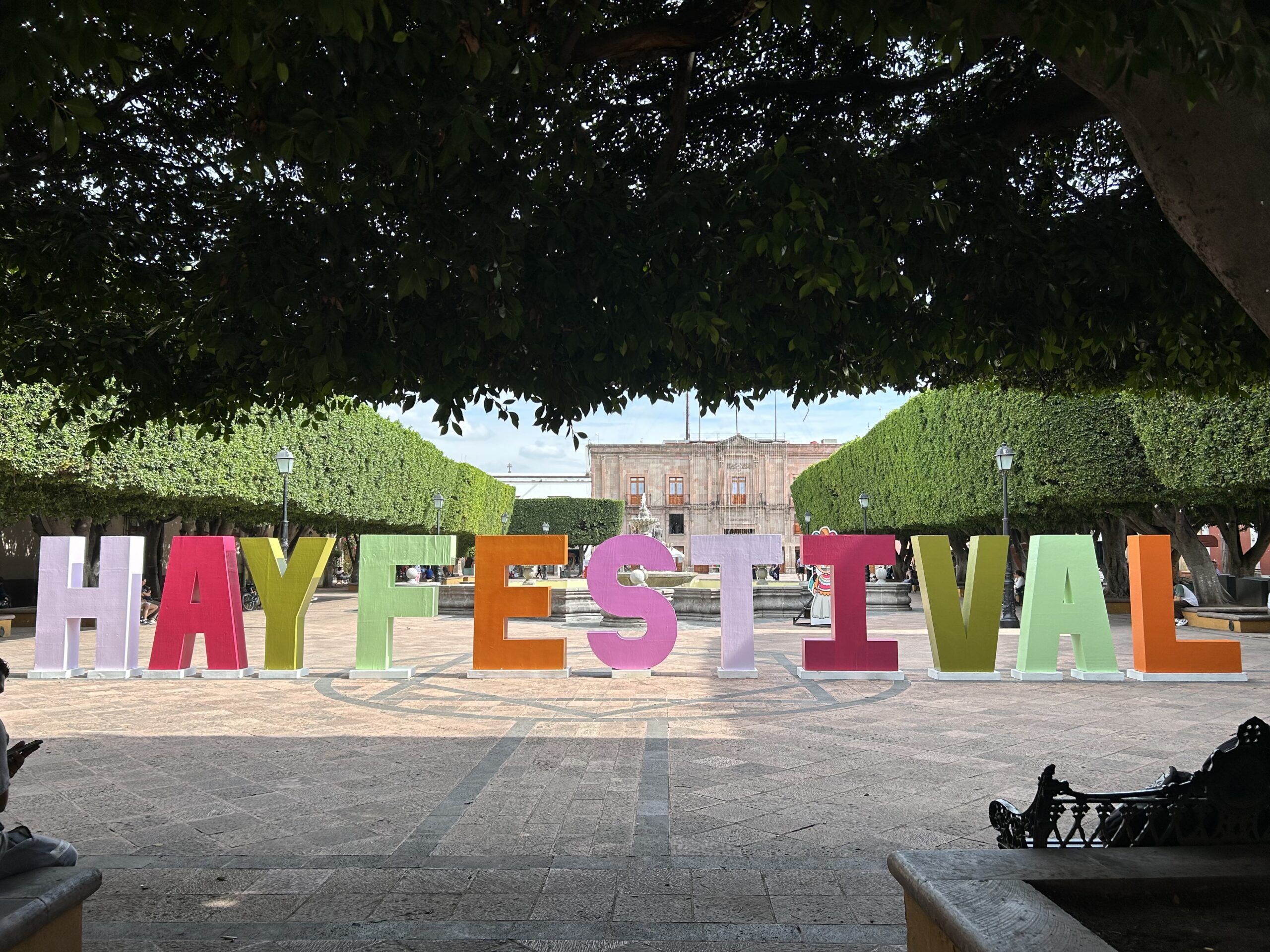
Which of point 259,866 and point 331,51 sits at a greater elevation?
point 331,51

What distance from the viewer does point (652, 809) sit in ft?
17.6

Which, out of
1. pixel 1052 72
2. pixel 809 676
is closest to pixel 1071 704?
pixel 809 676

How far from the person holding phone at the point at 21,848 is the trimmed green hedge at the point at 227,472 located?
10.6 ft

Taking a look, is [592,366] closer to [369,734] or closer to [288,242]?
[288,242]

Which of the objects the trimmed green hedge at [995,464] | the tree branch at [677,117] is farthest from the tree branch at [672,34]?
the trimmed green hedge at [995,464]

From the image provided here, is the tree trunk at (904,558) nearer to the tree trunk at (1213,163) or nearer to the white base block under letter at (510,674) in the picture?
the white base block under letter at (510,674)

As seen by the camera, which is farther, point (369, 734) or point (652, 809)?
point (369, 734)

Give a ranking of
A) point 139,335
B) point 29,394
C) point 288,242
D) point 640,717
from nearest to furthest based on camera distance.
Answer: point 288,242 < point 139,335 < point 640,717 < point 29,394

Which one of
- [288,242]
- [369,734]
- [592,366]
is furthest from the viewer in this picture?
[369,734]

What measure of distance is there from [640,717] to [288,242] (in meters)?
5.83

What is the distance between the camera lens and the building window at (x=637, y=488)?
253ft

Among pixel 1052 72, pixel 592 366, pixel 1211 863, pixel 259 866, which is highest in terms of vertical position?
pixel 1052 72

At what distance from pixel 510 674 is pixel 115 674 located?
4.84m

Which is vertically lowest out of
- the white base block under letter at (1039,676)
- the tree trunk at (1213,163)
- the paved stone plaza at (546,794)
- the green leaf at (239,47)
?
the paved stone plaza at (546,794)
